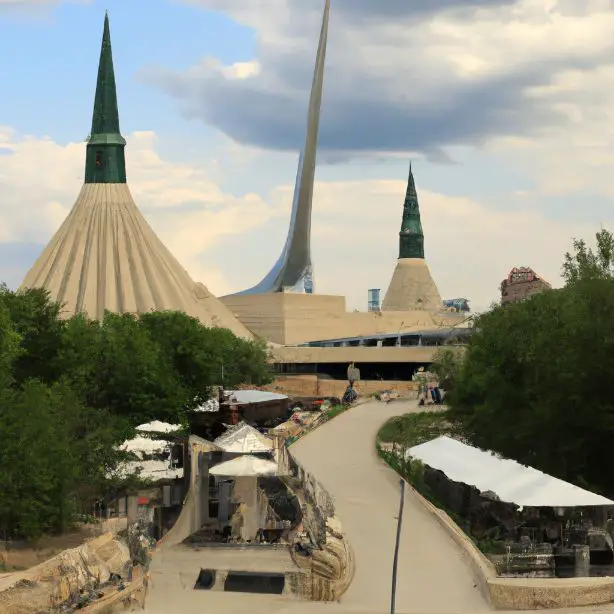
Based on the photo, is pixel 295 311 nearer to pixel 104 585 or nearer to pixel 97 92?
pixel 97 92

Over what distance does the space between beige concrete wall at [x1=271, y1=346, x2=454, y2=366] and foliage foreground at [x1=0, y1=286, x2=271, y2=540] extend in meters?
41.3

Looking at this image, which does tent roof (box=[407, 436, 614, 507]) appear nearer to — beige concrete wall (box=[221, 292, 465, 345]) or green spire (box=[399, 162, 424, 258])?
beige concrete wall (box=[221, 292, 465, 345])

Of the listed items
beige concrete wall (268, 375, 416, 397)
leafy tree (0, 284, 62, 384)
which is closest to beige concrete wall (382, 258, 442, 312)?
beige concrete wall (268, 375, 416, 397)

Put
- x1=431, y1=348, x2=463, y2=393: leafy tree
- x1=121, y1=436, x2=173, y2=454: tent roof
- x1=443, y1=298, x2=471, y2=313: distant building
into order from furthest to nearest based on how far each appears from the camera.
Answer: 1. x1=443, y1=298, x2=471, y2=313: distant building
2. x1=431, y1=348, x2=463, y2=393: leafy tree
3. x1=121, y1=436, x2=173, y2=454: tent roof

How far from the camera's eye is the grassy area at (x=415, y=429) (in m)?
46.0

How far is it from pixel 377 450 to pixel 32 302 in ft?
43.8

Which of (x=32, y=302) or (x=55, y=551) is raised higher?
(x=32, y=302)

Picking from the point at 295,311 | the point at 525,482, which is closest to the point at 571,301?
the point at 525,482

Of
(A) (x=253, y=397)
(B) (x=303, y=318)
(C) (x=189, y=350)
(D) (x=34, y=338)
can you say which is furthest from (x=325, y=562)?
(B) (x=303, y=318)

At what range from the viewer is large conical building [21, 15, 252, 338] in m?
115

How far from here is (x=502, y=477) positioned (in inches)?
1145

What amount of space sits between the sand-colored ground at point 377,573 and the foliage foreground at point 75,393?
375 cm

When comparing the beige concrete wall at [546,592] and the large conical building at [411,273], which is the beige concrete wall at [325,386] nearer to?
the large conical building at [411,273]

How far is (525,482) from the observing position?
27953mm
